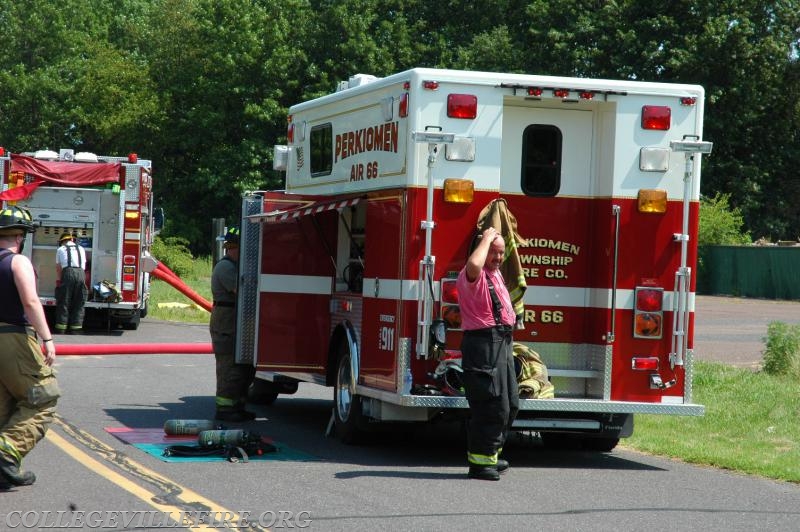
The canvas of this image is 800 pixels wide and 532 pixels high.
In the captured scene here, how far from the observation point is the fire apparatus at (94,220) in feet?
72.2

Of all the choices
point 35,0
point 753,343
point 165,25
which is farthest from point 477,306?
point 35,0

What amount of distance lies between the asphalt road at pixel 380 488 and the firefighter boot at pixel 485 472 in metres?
0.08

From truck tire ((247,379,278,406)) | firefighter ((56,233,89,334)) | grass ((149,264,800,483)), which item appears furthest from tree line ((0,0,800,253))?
truck tire ((247,379,278,406))

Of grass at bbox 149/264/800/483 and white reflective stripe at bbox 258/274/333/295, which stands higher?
white reflective stripe at bbox 258/274/333/295

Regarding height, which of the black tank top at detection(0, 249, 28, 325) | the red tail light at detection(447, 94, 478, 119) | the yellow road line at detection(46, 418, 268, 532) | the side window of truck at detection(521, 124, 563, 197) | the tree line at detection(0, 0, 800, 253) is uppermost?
the tree line at detection(0, 0, 800, 253)

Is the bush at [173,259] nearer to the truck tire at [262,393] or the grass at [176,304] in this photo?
the grass at [176,304]

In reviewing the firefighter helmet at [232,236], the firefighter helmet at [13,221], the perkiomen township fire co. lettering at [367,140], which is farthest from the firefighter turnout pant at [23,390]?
the firefighter helmet at [232,236]

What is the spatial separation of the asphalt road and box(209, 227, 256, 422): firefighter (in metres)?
0.29

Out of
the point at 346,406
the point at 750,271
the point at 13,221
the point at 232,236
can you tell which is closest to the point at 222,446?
the point at 346,406

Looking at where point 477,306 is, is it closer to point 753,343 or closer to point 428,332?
point 428,332

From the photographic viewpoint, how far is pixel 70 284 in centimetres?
2139

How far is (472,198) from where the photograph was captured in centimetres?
1013

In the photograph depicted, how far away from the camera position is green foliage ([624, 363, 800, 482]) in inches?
431

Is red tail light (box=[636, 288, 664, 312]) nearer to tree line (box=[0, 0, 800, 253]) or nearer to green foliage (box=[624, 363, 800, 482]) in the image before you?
green foliage (box=[624, 363, 800, 482])
